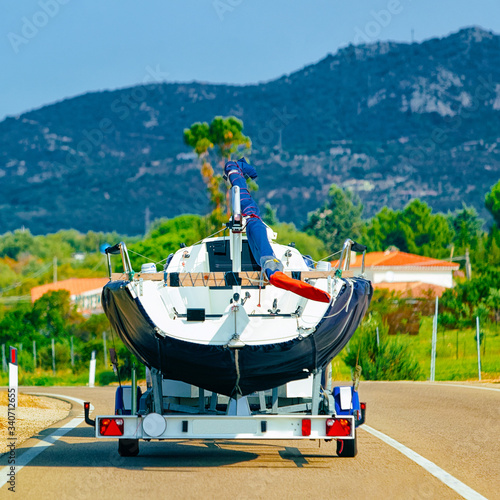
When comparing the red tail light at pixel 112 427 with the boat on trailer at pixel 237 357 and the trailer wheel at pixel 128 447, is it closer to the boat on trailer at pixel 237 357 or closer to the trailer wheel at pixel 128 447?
the boat on trailer at pixel 237 357

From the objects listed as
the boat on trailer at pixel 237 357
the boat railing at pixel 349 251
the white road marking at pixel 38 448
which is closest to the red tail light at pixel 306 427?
the boat on trailer at pixel 237 357

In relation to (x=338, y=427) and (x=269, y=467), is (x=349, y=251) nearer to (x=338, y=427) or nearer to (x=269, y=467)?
(x=338, y=427)

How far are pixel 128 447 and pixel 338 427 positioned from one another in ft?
8.32

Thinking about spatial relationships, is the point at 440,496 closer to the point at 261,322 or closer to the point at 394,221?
the point at 261,322

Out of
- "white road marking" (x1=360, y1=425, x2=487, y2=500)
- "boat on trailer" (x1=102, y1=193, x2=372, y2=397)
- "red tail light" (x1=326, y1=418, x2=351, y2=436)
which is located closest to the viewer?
"white road marking" (x1=360, y1=425, x2=487, y2=500)

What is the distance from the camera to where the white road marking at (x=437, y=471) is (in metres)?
8.78

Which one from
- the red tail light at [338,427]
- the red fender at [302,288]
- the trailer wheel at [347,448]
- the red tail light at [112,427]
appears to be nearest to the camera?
the red fender at [302,288]

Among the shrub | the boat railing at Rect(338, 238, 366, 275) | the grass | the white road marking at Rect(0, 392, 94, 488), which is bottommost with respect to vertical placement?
the grass

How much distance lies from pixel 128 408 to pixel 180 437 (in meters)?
1.48

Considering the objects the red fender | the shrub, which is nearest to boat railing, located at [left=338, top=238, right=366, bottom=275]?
the red fender

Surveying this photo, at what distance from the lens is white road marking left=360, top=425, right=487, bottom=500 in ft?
28.8

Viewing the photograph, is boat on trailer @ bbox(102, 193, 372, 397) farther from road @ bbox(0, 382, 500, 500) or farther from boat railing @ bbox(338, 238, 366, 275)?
road @ bbox(0, 382, 500, 500)

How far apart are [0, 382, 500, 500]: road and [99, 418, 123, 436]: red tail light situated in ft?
1.21

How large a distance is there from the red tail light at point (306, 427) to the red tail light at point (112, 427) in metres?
1.88
